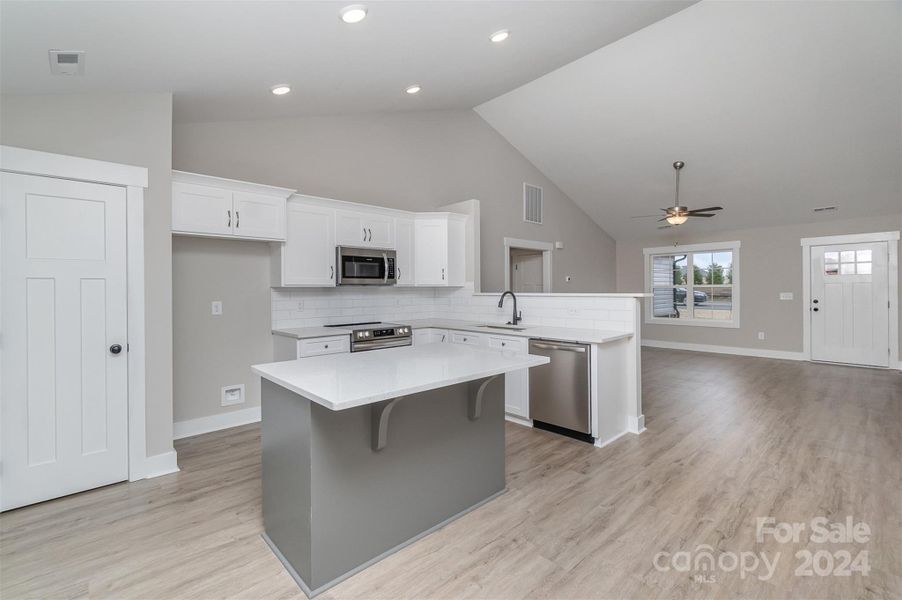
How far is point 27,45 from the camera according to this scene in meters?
2.00

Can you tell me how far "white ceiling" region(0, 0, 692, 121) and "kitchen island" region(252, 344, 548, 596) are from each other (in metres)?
1.82

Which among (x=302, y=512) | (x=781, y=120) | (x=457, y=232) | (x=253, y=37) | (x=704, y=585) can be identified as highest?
(x=781, y=120)

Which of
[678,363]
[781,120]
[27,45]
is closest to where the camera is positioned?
[27,45]

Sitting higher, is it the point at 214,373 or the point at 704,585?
the point at 214,373

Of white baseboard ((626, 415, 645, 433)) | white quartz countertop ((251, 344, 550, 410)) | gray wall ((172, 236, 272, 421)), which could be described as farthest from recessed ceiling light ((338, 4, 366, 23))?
white baseboard ((626, 415, 645, 433))

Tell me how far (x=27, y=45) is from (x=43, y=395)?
193 centimetres

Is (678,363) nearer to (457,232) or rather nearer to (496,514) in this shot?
(457,232)

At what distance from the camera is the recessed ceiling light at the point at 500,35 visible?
3204 millimetres

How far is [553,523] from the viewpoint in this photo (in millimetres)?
2279

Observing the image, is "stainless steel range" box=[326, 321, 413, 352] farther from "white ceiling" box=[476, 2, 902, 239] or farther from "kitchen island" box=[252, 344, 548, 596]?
"white ceiling" box=[476, 2, 902, 239]

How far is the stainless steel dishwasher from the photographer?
340 centimetres

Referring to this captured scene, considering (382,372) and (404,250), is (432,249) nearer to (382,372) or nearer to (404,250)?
(404,250)

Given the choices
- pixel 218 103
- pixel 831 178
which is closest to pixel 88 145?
pixel 218 103

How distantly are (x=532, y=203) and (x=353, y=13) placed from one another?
5.27m
